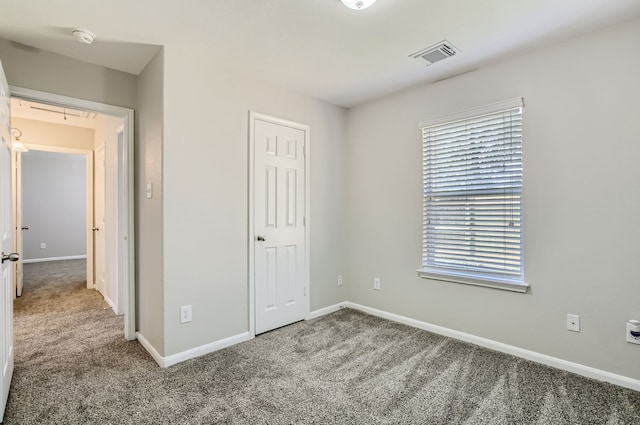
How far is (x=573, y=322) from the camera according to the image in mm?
2258

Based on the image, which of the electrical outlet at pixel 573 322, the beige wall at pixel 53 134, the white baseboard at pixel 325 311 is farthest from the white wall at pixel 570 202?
the beige wall at pixel 53 134

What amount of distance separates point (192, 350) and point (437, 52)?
9.93 feet

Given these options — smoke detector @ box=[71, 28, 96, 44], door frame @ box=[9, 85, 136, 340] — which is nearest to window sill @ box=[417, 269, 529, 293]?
door frame @ box=[9, 85, 136, 340]

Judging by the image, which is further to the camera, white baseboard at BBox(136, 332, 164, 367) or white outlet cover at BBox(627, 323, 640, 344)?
white baseboard at BBox(136, 332, 164, 367)

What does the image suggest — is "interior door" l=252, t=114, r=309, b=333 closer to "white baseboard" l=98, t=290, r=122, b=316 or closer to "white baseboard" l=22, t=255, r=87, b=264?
"white baseboard" l=98, t=290, r=122, b=316

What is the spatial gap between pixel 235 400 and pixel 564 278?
7.98 ft

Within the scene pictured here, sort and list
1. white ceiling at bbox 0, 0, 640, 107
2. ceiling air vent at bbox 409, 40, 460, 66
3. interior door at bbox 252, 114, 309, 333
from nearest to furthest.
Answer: white ceiling at bbox 0, 0, 640, 107 < ceiling air vent at bbox 409, 40, 460, 66 < interior door at bbox 252, 114, 309, 333

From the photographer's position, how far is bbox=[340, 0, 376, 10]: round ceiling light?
1760 millimetres

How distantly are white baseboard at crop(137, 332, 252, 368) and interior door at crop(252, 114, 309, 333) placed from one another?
24cm

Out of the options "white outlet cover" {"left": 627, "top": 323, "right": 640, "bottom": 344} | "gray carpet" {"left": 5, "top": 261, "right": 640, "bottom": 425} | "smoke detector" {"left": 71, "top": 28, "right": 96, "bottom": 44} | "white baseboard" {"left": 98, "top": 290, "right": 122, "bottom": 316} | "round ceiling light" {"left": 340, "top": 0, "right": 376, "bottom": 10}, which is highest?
"smoke detector" {"left": 71, "top": 28, "right": 96, "bottom": 44}

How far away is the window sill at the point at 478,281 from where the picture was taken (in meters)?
2.48

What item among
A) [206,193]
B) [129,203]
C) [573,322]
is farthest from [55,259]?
[573,322]

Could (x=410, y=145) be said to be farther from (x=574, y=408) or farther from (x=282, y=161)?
(x=574, y=408)

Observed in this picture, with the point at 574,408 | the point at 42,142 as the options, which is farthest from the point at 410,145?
the point at 42,142
